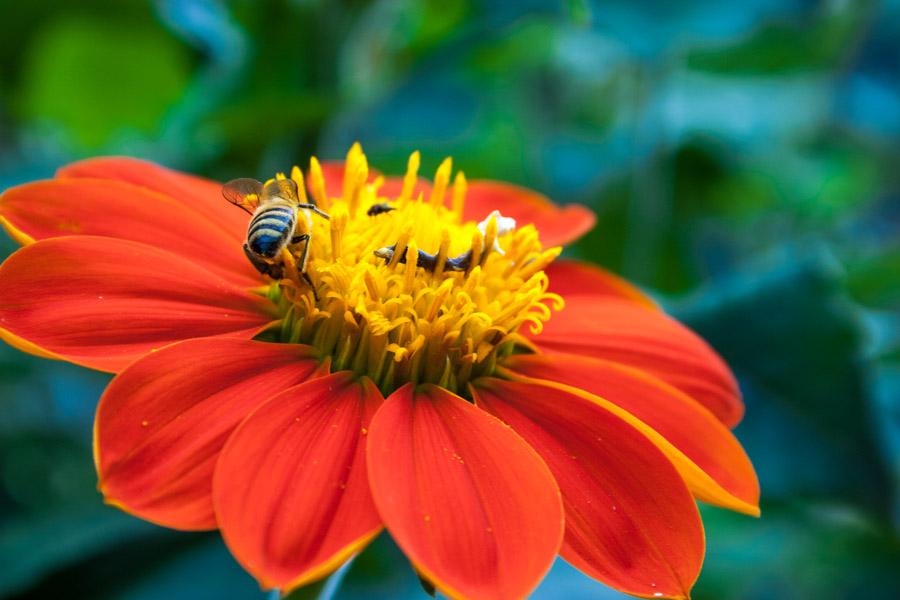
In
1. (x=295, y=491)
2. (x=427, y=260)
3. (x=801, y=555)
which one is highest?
(x=427, y=260)

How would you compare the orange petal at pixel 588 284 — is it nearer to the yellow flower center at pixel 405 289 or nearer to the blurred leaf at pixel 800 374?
the yellow flower center at pixel 405 289

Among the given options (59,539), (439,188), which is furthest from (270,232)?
(59,539)

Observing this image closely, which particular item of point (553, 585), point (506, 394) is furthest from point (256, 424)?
point (553, 585)

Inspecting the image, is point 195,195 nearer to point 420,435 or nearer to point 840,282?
point 420,435

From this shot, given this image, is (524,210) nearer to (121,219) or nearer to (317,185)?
(317,185)

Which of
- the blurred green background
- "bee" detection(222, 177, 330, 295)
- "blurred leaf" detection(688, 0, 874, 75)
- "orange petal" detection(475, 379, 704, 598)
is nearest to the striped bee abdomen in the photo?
"bee" detection(222, 177, 330, 295)

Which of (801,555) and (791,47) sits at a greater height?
(791,47)
